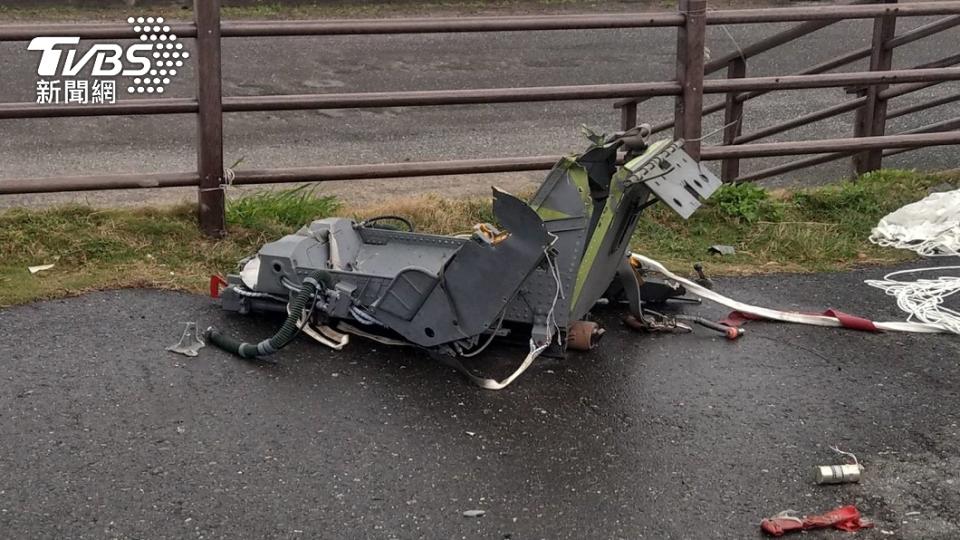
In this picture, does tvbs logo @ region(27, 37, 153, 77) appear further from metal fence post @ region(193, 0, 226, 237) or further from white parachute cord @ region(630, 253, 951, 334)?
white parachute cord @ region(630, 253, 951, 334)

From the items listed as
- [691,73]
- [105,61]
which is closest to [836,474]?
[691,73]

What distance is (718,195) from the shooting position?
7457mm

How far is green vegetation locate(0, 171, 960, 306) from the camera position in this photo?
6215 millimetres

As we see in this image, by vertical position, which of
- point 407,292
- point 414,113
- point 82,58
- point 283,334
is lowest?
point 414,113

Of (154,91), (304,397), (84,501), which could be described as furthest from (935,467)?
(154,91)

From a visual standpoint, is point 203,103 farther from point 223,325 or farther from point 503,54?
point 503,54

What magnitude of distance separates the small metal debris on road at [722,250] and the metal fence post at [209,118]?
8.94 feet

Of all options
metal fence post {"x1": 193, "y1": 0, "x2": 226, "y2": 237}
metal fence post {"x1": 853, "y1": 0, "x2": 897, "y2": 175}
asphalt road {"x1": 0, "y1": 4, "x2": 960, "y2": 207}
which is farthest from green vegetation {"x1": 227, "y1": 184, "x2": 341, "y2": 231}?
metal fence post {"x1": 853, "y1": 0, "x2": 897, "y2": 175}

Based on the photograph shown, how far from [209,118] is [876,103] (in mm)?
4661

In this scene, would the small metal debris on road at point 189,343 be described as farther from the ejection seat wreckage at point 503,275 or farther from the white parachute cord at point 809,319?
the white parachute cord at point 809,319

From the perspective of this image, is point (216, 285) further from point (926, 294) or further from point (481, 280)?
point (926, 294)

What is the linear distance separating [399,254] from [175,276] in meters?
1.22

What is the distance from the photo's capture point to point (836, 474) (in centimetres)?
440

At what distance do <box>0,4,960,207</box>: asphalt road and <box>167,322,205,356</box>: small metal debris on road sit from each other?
3752 millimetres
